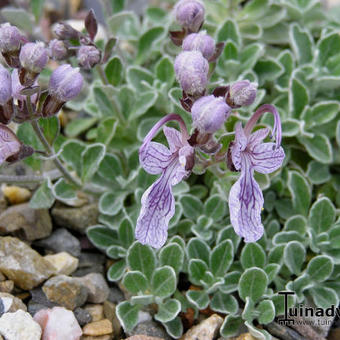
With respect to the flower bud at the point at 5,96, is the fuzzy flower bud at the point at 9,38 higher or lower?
higher

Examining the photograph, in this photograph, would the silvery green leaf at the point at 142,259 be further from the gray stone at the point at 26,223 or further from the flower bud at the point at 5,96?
the flower bud at the point at 5,96

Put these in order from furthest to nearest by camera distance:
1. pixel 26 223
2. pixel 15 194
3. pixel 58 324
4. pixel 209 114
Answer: pixel 15 194 < pixel 26 223 < pixel 58 324 < pixel 209 114

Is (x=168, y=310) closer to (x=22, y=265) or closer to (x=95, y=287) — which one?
(x=95, y=287)

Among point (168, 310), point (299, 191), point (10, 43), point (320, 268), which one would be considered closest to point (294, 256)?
point (320, 268)

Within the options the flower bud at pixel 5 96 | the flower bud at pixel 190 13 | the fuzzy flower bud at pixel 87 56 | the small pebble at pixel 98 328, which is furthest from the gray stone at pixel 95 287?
the flower bud at pixel 190 13

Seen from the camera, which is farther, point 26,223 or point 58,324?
point 26,223

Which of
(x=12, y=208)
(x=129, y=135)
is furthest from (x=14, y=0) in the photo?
(x=12, y=208)
